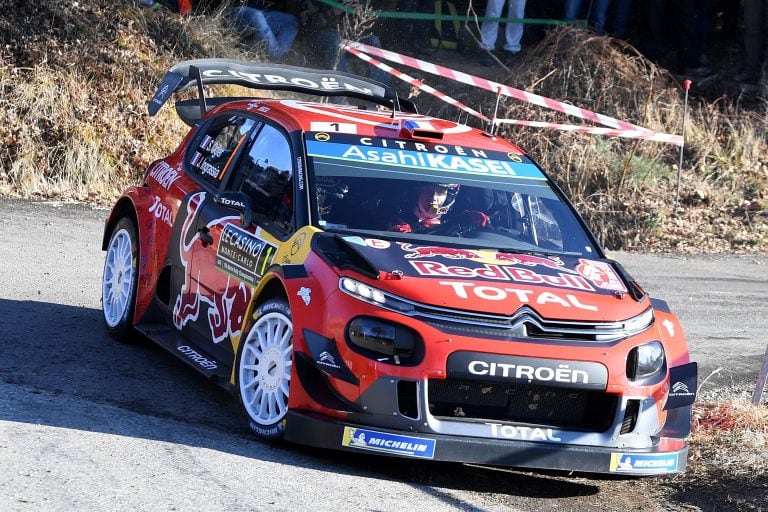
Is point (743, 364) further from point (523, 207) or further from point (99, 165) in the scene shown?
point (99, 165)

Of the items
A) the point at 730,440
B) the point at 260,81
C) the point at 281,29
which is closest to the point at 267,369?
the point at 730,440

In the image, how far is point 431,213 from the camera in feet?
22.7

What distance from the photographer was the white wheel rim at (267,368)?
19.8 feet

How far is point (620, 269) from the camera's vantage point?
265 inches

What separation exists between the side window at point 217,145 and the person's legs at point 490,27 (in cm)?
1012

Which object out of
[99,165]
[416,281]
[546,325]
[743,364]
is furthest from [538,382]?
[99,165]

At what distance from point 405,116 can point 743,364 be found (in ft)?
11.1

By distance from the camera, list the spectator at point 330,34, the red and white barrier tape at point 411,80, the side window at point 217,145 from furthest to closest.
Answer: the spectator at point 330,34 < the red and white barrier tape at point 411,80 < the side window at point 217,145

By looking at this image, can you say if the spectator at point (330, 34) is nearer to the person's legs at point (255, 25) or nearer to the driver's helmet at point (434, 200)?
the person's legs at point (255, 25)

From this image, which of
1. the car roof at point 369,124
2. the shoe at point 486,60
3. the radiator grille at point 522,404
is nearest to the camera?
the radiator grille at point 522,404

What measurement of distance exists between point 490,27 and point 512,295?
40.7ft

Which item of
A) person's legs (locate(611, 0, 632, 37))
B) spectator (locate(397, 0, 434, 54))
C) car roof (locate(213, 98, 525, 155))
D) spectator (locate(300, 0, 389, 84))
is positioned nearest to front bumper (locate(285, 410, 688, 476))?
car roof (locate(213, 98, 525, 155))

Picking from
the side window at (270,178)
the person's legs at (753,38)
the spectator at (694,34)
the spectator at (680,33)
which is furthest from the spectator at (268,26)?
the side window at (270,178)

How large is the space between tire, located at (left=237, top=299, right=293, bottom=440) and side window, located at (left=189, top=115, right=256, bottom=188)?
1.51 meters
